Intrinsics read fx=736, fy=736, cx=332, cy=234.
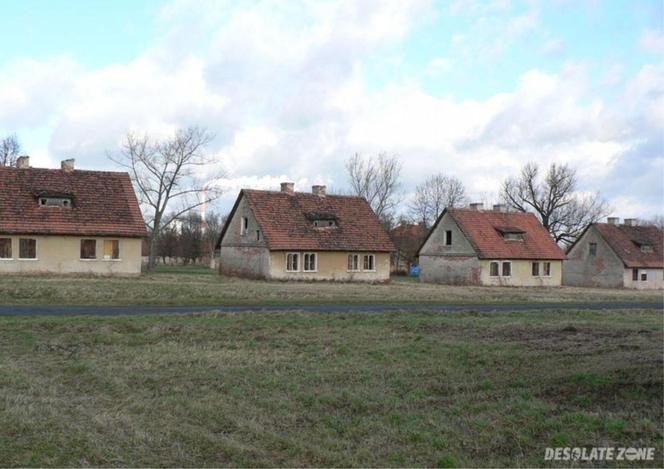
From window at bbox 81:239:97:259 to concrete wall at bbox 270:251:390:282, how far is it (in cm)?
1056

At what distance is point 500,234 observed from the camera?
55.9 m

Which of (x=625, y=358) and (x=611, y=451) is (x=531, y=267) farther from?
(x=611, y=451)

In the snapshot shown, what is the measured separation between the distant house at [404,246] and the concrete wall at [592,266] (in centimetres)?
1704

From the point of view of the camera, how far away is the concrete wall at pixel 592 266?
6166 cm

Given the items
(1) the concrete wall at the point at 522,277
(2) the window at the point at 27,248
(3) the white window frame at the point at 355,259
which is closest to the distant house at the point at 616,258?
(1) the concrete wall at the point at 522,277

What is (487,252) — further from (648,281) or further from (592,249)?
(648,281)

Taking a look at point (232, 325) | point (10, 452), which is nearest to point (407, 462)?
point (10, 452)

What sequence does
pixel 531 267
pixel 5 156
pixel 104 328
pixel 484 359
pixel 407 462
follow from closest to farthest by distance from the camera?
pixel 407 462
pixel 484 359
pixel 104 328
pixel 531 267
pixel 5 156

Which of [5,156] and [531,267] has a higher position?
[5,156]

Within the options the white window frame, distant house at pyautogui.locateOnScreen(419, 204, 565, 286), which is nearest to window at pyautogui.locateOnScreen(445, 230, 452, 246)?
distant house at pyautogui.locateOnScreen(419, 204, 565, 286)

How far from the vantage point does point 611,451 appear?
25.3 feet

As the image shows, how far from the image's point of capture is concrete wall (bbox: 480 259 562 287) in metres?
52.7

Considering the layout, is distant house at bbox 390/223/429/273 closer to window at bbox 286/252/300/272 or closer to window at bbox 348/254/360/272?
window at bbox 348/254/360/272

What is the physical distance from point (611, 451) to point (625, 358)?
214 inches
